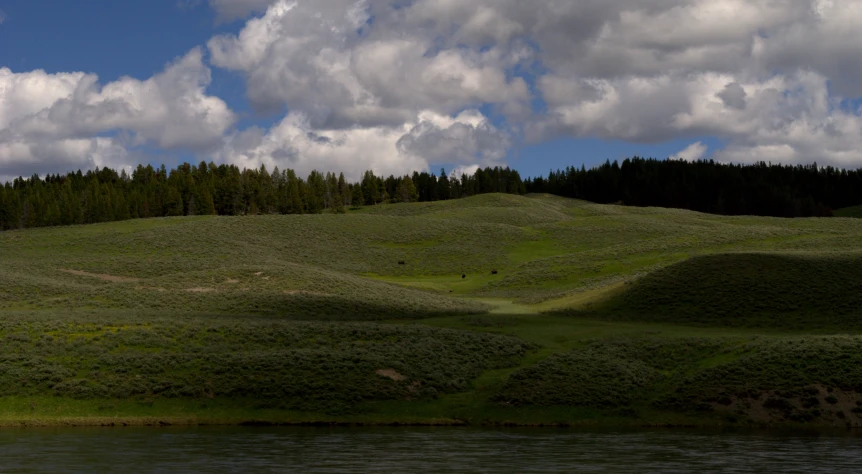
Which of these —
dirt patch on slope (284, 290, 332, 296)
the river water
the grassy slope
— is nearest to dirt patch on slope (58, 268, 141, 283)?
the grassy slope

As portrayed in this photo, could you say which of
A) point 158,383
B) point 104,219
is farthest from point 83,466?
point 104,219

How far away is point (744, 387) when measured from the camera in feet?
110

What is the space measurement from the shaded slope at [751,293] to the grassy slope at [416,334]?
0.59ft

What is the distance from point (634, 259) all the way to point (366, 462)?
64.6m

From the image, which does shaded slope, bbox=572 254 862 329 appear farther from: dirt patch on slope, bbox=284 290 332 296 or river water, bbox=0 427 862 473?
Result: river water, bbox=0 427 862 473

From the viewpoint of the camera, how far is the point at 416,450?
83.0 ft

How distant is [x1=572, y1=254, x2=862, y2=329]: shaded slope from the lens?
49.2 meters

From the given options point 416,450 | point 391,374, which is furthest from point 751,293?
point 416,450

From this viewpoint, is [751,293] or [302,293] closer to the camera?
[751,293]

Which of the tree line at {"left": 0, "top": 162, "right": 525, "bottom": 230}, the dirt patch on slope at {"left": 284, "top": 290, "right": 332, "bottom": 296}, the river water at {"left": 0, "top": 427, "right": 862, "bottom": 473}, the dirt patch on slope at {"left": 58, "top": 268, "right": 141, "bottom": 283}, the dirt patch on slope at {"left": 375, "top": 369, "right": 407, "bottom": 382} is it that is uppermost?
the tree line at {"left": 0, "top": 162, "right": 525, "bottom": 230}

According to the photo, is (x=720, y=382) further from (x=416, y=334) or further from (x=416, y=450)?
(x=416, y=334)

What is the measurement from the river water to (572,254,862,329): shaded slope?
21464 millimetres

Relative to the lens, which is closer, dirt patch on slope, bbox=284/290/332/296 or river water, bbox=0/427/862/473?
river water, bbox=0/427/862/473

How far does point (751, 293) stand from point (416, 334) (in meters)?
24.0
